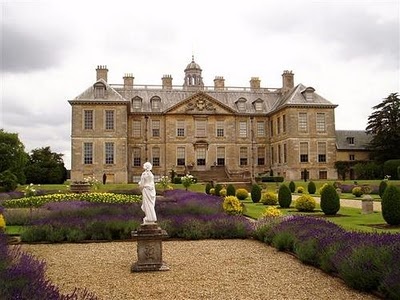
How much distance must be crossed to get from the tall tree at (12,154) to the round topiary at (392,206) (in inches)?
1113

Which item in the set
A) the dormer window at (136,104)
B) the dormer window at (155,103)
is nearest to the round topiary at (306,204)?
the dormer window at (155,103)

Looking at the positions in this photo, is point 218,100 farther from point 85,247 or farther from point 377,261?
point 377,261

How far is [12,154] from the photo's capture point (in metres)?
35.9

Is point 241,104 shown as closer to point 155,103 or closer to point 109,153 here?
point 155,103

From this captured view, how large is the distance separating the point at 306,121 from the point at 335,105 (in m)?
3.15

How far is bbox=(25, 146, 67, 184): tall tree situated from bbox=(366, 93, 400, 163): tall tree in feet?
98.4

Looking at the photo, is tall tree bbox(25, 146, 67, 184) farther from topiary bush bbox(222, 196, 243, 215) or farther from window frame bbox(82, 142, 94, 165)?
topiary bush bbox(222, 196, 243, 215)

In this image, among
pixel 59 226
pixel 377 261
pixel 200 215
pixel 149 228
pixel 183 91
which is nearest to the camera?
pixel 377 261

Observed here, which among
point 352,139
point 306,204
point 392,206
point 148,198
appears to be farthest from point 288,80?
point 148,198

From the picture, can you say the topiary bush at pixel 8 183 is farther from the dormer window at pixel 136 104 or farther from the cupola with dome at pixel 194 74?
the cupola with dome at pixel 194 74

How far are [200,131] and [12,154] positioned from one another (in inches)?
698

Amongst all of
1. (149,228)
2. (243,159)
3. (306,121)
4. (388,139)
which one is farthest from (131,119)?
(149,228)

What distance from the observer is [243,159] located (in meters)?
48.0

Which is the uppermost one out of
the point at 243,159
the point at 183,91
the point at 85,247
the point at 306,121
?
the point at 183,91
